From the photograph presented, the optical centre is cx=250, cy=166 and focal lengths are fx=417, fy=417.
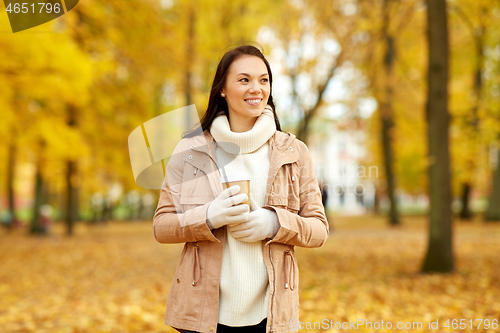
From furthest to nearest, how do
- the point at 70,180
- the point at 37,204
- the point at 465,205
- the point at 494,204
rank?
1. the point at 465,205
2. the point at 494,204
3. the point at 37,204
4. the point at 70,180

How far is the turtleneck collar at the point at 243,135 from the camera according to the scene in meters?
1.75

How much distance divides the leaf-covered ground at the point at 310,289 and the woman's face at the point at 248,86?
3.48 m

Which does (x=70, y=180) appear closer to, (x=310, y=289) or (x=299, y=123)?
(x=299, y=123)

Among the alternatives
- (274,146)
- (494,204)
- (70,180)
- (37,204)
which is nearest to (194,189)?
(274,146)

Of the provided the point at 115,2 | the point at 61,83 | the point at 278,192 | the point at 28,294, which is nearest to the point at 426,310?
the point at 278,192

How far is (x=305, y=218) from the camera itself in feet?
5.68

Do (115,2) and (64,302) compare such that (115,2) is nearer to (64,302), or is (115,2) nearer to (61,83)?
(61,83)

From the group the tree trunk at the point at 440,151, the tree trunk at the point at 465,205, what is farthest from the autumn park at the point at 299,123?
the tree trunk at the point at 465,205

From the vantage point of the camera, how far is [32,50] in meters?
7.47

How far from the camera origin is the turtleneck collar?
1.75 metres

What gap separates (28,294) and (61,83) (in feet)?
12.6

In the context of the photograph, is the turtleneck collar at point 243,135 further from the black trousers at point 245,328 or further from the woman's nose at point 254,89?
the black trousers at point 245,328

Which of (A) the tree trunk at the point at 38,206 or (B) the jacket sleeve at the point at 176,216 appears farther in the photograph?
(A) the tree trunk at the point at 38,206

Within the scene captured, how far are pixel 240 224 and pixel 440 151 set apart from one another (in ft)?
21.3
